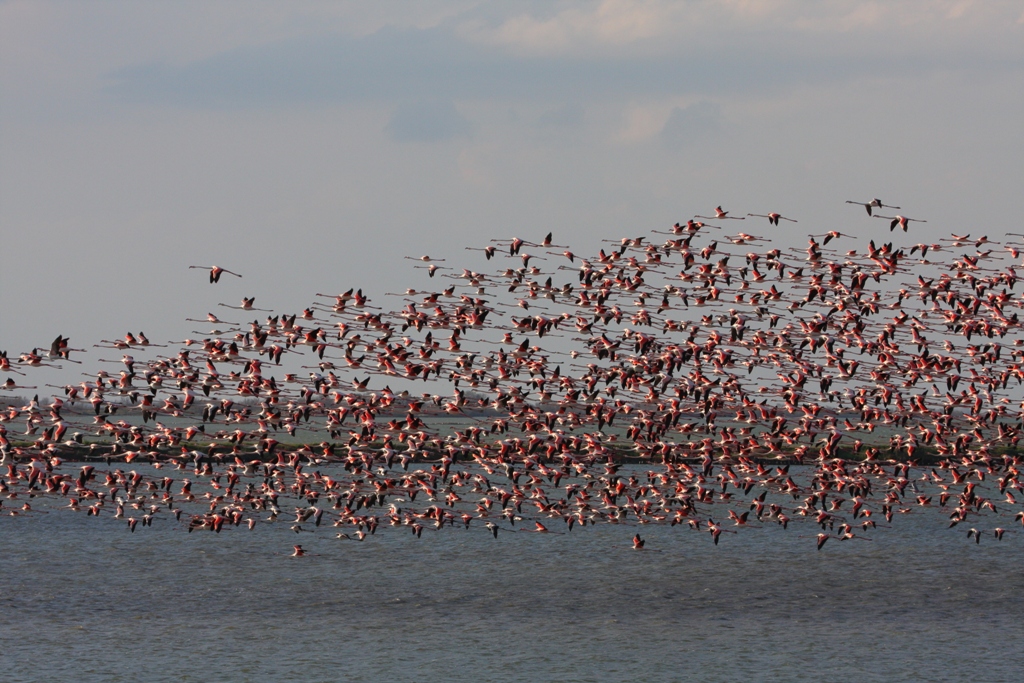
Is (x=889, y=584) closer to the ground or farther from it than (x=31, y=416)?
closer to the ground

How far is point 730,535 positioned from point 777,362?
1992cm

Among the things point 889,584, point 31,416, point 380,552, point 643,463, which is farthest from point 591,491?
point 31,416

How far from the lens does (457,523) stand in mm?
76188

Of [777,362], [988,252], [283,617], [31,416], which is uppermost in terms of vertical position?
[988,252]

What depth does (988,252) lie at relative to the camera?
2095 inches

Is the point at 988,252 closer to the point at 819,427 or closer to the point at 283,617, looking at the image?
the point at 819,427

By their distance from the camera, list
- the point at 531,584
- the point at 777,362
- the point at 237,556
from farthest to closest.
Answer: the point at 237,556
the point at 531,584
the point at 777,362

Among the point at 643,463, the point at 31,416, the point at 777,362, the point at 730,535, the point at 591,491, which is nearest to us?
the point at 31,416

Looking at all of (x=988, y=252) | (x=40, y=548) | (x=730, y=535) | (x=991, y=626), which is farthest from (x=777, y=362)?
(x=40, y=548)

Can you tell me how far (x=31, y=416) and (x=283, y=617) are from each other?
12.2 metres

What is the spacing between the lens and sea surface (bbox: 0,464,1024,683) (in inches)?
1780

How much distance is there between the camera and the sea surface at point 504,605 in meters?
45.2

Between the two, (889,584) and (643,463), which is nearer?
(889,584)

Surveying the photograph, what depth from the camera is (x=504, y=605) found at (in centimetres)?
5572
